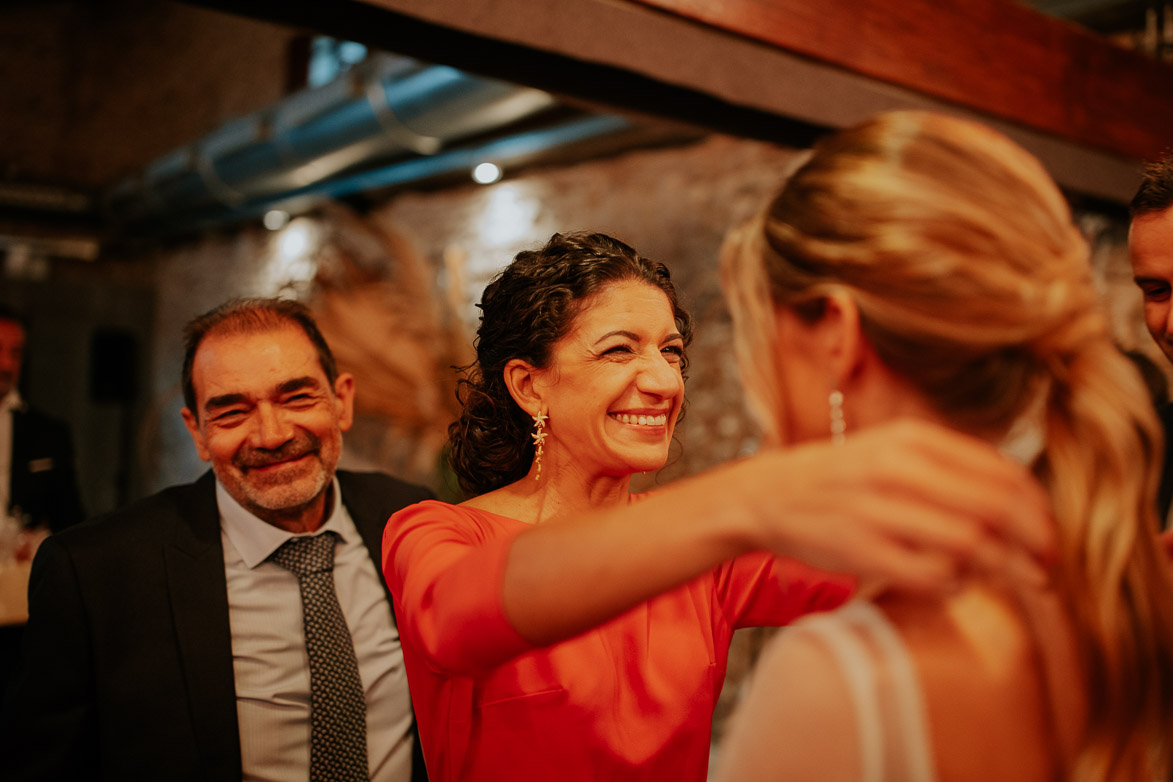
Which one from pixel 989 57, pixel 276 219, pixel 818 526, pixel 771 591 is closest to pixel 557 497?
pixel 771 591

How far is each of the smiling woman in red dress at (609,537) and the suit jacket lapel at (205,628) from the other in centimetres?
45

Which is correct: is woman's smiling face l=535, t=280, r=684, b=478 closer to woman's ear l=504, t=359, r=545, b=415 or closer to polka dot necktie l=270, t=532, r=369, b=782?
woman's ear l=504, t=359, r=545, b=415

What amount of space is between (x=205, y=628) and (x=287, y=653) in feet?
0.55

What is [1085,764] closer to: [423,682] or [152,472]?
[423,682]

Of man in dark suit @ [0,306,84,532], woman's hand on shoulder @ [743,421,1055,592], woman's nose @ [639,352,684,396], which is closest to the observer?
woman's hand on shoulder @ [743,421,1055,592]

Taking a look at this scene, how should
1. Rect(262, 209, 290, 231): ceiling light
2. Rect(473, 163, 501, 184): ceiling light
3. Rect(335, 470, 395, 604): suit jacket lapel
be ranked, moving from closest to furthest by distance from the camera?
Rect(335, 470, 395, 604): suit jacket lapel, Rect(473, 163, 501, 184): ceiling light, Rect(262, 209, 290, 231): ceiling light

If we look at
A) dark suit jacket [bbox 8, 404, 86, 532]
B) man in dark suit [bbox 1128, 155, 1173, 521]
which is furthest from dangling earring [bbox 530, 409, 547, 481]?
dark suit jacket [bbox 8, 404, 86, 532]

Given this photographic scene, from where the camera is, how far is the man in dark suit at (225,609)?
1499 millimetres

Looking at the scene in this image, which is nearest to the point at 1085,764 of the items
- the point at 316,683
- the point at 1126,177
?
the point at 316,683

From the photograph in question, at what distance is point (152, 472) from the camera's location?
7859 millimetres

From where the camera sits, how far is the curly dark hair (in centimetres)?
148

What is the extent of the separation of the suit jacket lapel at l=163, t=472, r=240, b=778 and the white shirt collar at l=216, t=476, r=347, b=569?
29 mm

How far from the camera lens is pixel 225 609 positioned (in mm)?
1640

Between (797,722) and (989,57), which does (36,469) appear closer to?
(797,722)
